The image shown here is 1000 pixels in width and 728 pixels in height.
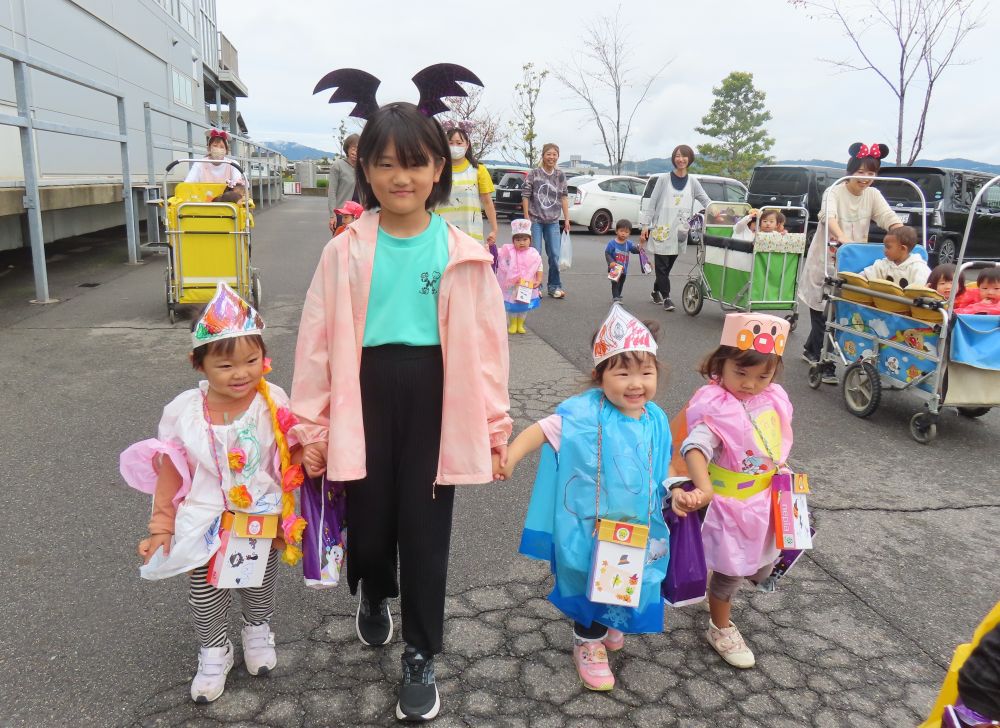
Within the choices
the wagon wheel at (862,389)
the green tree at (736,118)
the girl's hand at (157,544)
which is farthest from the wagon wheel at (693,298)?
the green tree at (736,118)

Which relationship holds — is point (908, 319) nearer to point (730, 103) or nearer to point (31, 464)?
point (31, 464)

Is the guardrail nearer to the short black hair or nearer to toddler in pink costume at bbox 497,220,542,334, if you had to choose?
toddler in pink costume at bbox 497,220,542,334

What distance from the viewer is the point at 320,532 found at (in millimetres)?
2426

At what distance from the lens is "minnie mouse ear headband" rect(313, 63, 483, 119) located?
242cm

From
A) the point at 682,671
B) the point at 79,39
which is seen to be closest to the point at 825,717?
the point at 682,671

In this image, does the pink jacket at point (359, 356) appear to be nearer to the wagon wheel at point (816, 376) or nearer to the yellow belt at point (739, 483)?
the yellow belt at point (739, 483)

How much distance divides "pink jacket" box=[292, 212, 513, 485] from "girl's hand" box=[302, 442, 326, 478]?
0.02 metres

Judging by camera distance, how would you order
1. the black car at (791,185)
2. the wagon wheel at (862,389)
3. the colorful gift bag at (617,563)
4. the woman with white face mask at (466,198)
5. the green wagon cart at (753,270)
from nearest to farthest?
the colorful gift bag at (617,563), the wagon wheel at (862,389), the woman with white face mask at (466,198), the green wagon cart at (753,270), the black car at (791,185)

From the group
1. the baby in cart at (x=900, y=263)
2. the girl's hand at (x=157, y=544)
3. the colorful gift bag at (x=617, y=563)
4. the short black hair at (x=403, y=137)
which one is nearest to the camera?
the short black hair at (x=403, y=137)

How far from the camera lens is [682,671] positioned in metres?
2.72

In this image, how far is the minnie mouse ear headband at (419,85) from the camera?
2422 mm

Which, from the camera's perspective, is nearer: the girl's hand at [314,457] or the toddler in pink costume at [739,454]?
the girl's hand at [314,457]

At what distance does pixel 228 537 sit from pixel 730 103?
193 ft

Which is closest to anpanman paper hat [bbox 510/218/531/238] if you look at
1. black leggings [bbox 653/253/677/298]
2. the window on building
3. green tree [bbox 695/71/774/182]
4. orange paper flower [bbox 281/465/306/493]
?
black leggings [bbox 653/253/677/298]
